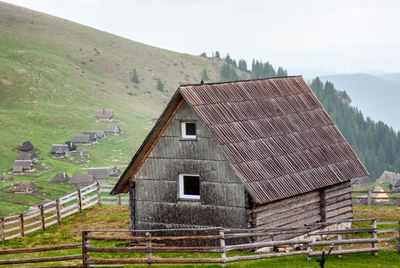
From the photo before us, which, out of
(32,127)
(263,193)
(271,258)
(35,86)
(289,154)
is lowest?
(271,258)

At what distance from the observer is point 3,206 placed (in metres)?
103

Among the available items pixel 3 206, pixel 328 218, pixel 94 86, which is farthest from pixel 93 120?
pixel 328 218

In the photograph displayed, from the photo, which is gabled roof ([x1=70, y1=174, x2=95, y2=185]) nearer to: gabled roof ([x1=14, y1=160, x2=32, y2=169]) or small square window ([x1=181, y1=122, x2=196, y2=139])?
gabled roof ([x1=14, y1=160, x2=32, y2=169])

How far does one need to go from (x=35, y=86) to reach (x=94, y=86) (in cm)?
2951

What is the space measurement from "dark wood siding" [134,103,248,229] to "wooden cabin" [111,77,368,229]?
37 millimetres

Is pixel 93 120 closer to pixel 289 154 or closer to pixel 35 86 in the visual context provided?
pixel 35 86

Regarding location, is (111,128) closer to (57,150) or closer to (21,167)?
(57,150)

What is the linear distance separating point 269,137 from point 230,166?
119 inches

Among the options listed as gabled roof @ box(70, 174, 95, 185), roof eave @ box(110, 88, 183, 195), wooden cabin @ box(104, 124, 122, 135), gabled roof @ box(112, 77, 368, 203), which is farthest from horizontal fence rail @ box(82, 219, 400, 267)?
wooden cabin @ box(104, 124, 122, 135)

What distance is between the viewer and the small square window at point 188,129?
959 inches

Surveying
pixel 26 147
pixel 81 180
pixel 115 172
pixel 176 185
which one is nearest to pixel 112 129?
pixel 115 172

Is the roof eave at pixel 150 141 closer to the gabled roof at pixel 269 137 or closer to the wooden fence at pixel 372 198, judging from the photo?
the gabled roof at pixel 269 137

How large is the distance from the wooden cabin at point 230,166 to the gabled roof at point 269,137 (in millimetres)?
50

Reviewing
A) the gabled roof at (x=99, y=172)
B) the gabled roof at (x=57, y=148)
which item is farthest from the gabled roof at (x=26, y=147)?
the gabled roof at (x=99, y=172)
